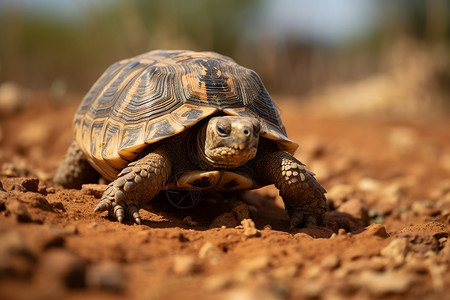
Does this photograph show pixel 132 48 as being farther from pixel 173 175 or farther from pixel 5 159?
pixel 173 175

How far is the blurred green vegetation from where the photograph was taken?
17.2 m

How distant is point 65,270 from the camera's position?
1.73 meters

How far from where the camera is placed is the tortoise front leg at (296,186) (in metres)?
3.26

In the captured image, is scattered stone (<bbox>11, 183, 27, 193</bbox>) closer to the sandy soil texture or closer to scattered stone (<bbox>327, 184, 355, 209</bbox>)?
the sandy soil texture

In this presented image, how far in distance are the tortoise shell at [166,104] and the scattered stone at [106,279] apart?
55.2 inches

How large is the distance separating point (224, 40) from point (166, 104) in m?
22.6

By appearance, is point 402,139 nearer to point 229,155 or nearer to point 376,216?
point 376,216

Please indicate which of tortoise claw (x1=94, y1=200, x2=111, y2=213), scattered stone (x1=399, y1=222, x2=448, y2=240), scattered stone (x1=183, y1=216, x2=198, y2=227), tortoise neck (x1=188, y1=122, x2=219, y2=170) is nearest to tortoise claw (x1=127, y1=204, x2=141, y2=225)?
tortoise claw (x1=94, y1=200, x2=111, y2=213)

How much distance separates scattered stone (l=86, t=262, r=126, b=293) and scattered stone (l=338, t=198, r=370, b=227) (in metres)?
2.60

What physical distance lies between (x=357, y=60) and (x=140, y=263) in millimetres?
30017

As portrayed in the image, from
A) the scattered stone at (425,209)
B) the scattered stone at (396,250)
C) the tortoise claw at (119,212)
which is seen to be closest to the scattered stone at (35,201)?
the tortoise claw at (119,212)

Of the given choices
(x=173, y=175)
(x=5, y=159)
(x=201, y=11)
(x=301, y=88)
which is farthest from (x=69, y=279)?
(x=301, y=88)

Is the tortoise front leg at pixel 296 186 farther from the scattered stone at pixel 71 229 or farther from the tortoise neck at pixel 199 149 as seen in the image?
the scattered stone at pixel 71 229

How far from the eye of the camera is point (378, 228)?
282cm
